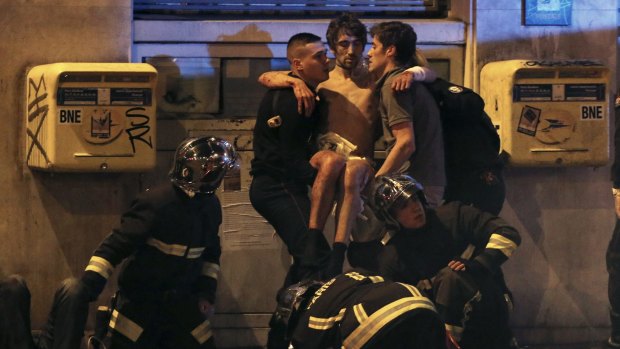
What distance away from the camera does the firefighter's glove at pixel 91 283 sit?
7594 mm

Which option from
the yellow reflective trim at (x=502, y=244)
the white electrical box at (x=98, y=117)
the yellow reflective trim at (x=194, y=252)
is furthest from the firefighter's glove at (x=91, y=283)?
the yellow reflective trim at (x=502, y=244)

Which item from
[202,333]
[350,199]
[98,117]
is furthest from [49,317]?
[350,199]

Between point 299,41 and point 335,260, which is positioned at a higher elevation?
point 299,41

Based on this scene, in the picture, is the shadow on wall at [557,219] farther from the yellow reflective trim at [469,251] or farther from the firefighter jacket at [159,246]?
the firefighter jacket at [159,246]

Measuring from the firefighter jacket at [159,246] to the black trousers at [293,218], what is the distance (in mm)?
656

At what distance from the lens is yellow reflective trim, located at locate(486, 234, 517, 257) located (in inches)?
305

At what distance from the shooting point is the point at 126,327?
25.4 feet

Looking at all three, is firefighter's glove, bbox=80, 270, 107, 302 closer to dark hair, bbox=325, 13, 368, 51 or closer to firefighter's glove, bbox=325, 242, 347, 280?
firefighter's glove, bbox=325, 242, 347, 280

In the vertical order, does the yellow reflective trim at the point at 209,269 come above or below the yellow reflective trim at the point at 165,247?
below

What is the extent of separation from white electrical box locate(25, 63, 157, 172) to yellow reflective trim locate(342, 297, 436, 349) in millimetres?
3183

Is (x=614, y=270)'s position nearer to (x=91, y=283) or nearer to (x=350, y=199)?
(x=350, y=199)

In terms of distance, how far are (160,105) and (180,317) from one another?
242 centimetres

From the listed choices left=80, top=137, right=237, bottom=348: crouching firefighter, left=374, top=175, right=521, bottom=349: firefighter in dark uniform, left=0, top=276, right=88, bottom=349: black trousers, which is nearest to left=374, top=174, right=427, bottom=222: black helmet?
left=374, top=175, right=521, bottom=349: firefighter in dark uniform

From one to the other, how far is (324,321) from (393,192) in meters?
1.44
